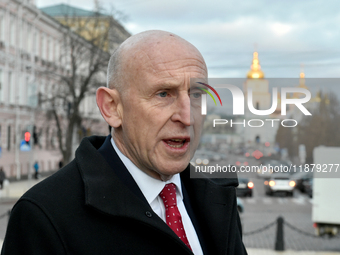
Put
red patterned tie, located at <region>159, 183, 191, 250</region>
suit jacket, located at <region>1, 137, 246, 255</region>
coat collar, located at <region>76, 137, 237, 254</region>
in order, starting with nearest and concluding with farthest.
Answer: suit jacket, located at <region>1, 137, 246, 255</region>
coat collar, located at <region>76, 137, 237, 254</region>
red patterned tie, located at <region>159, 183, 191, 250</region>

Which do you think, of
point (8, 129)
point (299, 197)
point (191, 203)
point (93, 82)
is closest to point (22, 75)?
point (8, 129)

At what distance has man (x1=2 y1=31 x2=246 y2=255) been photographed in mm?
1881

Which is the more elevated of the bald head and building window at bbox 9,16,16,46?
building window at bbox 9,16,16,46

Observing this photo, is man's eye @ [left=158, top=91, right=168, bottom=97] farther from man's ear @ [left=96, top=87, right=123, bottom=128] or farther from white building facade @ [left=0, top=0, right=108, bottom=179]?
white building facade @ [left=0, top=0, right=108, bottom=179]

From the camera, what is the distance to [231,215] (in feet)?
8.04

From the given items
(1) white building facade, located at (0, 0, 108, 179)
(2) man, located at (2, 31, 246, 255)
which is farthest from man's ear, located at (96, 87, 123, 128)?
(1) white building facade, located at (0, 0, 108, 179)

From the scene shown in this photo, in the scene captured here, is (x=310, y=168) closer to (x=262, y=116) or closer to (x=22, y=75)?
(x=262, y=116)

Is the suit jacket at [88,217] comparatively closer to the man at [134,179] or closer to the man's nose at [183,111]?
the man at [134,179]

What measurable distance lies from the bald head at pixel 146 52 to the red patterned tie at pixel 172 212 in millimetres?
500

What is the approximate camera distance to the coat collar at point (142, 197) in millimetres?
1961

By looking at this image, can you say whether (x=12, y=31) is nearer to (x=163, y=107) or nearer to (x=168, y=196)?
(x=168, y=196)

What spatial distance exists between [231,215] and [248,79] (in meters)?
0.67

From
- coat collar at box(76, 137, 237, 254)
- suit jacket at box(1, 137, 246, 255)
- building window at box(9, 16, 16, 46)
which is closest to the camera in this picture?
suit jacket at box(1, 137, 246, 255)

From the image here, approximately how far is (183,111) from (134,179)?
417mm
